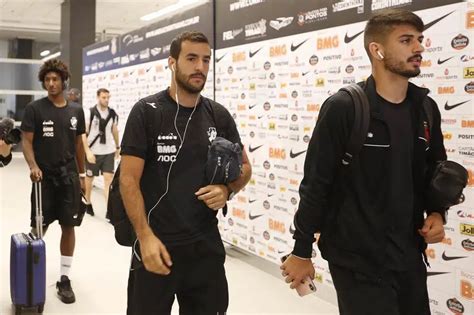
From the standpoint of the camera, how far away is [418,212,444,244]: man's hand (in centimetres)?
200

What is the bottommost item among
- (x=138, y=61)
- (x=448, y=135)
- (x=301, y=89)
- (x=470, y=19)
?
(x=448, y=135)

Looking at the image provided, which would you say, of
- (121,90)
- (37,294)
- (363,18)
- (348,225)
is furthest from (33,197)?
(121,90)

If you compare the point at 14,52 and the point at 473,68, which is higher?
the point at 14,52

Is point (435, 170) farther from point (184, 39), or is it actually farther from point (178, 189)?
point (184, 39)

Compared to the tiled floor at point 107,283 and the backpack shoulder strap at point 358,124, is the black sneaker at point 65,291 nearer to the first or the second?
the tiled floor at point 107,283

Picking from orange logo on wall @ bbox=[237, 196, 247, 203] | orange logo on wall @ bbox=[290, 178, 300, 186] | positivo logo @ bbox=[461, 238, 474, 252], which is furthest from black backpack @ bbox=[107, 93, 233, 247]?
orange logo on wall @ bbox=[237, 196, 247, 203]

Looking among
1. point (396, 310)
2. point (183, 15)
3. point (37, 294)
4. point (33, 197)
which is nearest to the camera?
point (396, 310)

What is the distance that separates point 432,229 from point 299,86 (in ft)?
8.82

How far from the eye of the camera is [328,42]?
424 cm

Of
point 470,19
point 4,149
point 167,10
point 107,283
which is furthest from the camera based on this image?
point 167,10

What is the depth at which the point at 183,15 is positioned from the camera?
639 cm

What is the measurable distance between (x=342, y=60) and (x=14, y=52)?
18426 mm

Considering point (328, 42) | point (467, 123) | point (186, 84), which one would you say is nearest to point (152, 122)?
point (186, 84)

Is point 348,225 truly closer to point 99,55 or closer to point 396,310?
point 396,310
